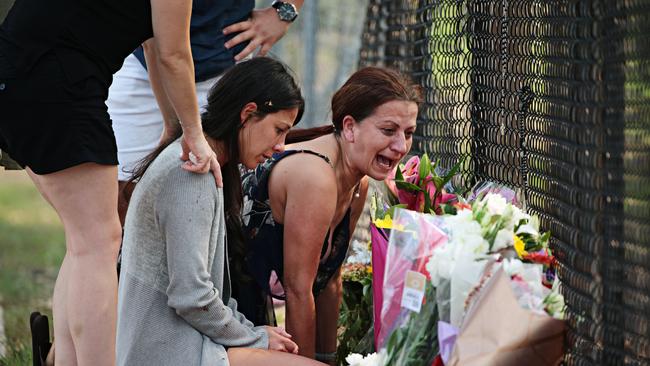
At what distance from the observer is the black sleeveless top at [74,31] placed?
10.5 ft

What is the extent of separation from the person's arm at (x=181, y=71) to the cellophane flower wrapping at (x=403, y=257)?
1.97 feet

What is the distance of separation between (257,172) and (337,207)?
1.10 feet

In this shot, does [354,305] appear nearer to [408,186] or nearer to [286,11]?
[408,186]

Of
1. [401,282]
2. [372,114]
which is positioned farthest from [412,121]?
[401,282]

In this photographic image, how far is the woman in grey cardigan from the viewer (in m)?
3.39

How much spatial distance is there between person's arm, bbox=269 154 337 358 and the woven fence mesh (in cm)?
65

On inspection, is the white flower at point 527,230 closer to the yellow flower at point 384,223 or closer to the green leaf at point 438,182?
the yellow flower at point 384,223

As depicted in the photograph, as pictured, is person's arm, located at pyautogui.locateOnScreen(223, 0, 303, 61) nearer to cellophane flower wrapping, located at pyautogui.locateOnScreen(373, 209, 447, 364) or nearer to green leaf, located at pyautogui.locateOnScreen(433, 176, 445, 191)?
green leaf, located at pyautogui.locateOnScreen(433, 176, 445, 191)

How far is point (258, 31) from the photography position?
463 cm

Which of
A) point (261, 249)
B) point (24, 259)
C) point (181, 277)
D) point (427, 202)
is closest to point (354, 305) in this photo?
point (261, 249)

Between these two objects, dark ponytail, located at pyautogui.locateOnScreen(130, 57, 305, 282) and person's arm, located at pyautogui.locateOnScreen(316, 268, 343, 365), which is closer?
dark ponytail, located at pyautogui.locateOnScreen(130, 57, 305, 282)

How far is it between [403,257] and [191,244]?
2.10ft

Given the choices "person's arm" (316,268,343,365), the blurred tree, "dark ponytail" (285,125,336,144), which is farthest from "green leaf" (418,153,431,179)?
the blurred tree

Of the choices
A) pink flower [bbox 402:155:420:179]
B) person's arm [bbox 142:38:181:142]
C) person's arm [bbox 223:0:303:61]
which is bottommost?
pink flower [bbox 402:155:420:179]
